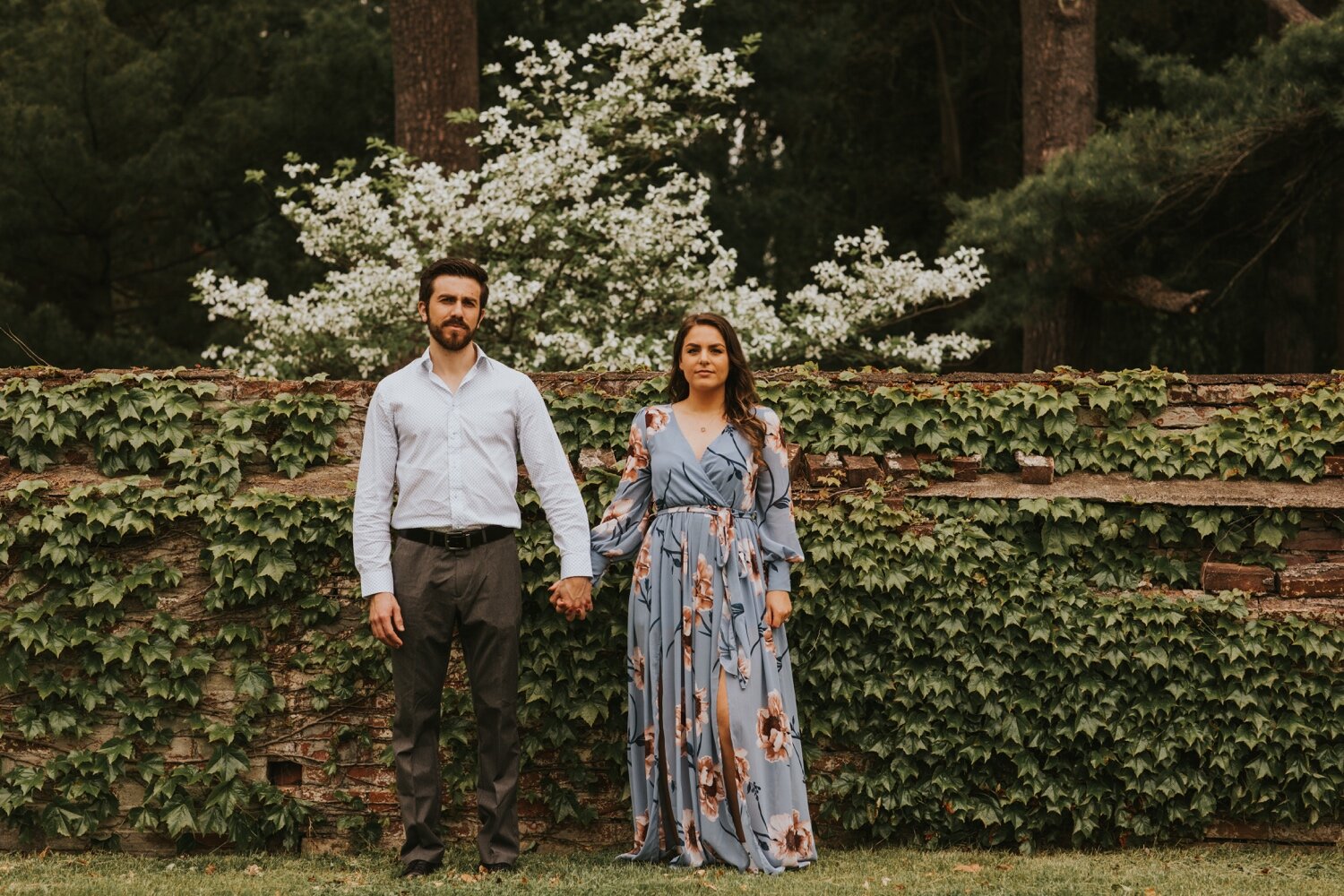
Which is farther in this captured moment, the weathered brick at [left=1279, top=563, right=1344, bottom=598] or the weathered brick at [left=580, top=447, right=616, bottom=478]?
the weathered brick at [left=580, top=447, right=616, bottom=478]

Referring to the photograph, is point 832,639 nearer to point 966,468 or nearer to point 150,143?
point 966,468

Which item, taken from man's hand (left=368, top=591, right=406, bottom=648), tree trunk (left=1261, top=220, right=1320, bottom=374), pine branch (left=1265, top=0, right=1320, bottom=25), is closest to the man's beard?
man's hand (left=368, top=591, right=406, bottom=648)

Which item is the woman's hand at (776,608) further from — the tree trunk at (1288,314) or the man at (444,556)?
the tree trunk at (1288,314)

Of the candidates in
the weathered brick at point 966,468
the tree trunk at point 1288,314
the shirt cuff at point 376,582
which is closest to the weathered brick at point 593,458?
the shirt cuff at point 376,582

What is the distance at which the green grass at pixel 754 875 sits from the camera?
4.33 metres

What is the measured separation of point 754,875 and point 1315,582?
2529 millimetres

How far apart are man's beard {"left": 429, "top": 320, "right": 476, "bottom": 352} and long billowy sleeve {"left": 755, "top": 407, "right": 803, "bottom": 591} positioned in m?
1.12

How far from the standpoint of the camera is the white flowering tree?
841 cm

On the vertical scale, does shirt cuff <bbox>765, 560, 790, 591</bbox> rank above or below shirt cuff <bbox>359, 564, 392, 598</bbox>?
below

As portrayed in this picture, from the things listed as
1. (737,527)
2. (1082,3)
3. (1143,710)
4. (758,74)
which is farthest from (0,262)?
(1143,710)

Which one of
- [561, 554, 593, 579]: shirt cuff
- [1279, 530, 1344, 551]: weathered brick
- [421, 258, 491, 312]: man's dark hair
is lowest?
[1279, 530, 1344, 551]: weathered brick

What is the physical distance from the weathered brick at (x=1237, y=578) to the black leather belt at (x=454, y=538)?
9.16 ft

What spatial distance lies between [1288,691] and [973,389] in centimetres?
166

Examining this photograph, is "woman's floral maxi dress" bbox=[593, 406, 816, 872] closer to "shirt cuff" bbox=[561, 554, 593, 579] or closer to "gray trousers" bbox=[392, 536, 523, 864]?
"shirt cuff" bbox=[561, 554, 593, 579]
